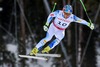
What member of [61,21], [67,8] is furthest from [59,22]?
[67,8]

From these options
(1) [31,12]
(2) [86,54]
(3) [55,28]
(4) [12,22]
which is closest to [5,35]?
(4) [12,22]

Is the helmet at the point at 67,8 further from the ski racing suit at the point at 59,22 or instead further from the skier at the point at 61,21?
the ski racing suit at the point at 59,22

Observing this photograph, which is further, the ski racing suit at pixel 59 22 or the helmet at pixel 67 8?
the ski racing suit at pixel 59 22

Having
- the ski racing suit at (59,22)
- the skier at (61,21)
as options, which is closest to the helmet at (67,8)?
the skier at (61,21)

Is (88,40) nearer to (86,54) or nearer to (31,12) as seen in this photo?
(86,54)

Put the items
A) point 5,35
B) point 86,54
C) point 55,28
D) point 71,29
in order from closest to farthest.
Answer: point 55,28
point 71,29
point 86,54
point 5,35

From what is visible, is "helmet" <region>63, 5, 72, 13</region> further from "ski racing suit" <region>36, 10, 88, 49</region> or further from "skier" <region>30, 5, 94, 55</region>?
"ski racing suit" <region>36, 10, 88, 49</region>

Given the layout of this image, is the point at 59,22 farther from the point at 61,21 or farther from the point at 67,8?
the point at 67,8

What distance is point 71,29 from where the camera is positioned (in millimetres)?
15375

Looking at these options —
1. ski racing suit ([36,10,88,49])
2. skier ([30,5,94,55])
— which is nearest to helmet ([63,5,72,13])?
Result: skier ([30,5,94,55])

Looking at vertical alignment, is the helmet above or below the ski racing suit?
above

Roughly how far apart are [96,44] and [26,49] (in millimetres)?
2473

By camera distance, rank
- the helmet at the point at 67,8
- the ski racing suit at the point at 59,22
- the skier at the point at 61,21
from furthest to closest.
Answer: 1. the ski racing suit at the point at 59,22
2. the skier at the point at 61,21
3. the helmet at the point at 67,8

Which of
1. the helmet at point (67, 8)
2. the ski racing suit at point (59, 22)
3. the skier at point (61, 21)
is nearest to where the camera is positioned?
the helmet at point (67, 8)
